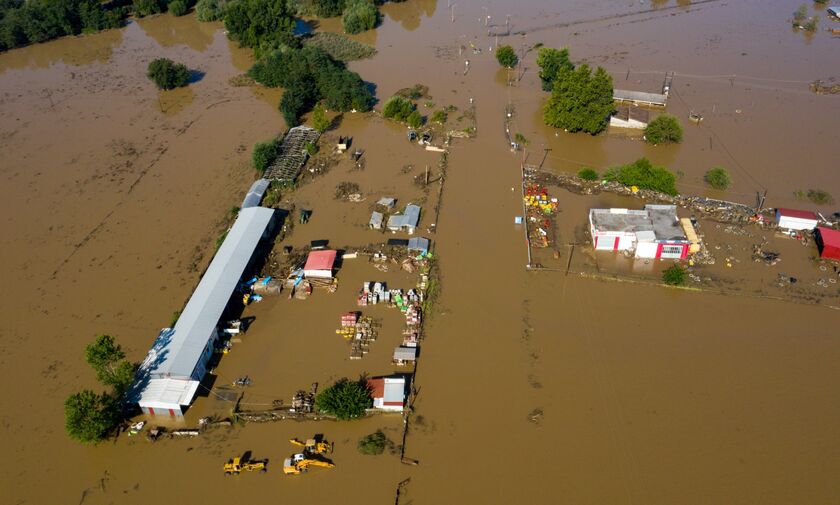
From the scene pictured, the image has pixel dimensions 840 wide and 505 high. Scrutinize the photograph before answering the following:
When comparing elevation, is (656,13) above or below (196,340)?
above

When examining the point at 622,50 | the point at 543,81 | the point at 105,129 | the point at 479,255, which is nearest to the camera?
the point at 479,255

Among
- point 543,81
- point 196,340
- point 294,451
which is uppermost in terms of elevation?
point 543,81

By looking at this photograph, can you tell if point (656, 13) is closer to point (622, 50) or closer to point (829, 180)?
point (622, 50)

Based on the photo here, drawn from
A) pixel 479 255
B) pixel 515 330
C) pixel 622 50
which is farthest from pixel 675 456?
pixel 622 50

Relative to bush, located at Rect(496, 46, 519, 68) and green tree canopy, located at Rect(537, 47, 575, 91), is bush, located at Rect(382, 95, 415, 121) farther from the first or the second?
bush, located at Rect(496, 46, 519, 68)

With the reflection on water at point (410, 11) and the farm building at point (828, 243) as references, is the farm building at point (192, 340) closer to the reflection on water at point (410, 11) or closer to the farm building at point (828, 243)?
the farm building at point (828, 243)

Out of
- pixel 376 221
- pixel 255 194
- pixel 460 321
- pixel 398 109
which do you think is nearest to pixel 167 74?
pixel 398 109

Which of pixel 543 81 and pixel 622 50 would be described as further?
pixel 622 50
